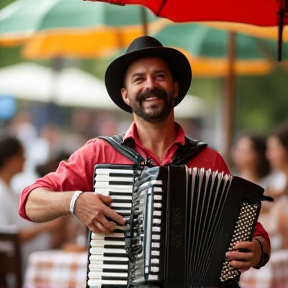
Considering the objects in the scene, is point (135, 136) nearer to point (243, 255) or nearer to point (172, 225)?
point (172, 225)

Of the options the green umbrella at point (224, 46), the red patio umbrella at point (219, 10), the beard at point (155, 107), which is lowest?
the beard at point (155, 107)

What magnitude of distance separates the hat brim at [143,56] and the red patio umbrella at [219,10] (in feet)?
2.99

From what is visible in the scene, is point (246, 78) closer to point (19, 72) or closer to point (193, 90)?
point (193, 90)

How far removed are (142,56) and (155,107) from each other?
0.32 metres

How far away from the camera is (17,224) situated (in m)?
10.8

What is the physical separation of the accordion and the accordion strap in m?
0.27

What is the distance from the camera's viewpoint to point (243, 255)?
5.80 meters

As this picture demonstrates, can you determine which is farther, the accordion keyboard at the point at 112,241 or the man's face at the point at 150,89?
the man's face at the point at 150,89

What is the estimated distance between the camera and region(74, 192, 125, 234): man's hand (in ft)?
19.1

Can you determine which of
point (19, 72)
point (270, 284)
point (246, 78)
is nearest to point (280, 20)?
point (270, 284)

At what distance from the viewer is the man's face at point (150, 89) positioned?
620cm

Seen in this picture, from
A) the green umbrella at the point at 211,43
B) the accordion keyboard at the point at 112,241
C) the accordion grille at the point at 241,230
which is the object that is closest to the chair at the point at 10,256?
the green umbrella at the point at 211,43

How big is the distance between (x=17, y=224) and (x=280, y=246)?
2.39 meters

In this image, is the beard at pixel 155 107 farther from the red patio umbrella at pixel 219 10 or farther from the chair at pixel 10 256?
the chair at pixel 10 256
